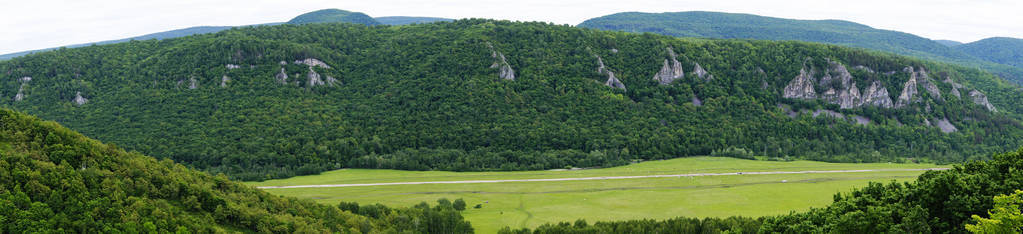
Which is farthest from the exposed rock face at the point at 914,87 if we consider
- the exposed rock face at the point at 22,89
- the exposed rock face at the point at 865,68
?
the exposed rock face at the point at 22,89

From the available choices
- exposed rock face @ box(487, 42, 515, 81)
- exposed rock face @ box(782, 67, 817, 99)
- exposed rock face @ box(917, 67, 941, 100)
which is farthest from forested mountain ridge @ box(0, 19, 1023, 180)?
exposed rock face @ box(487, 42, 515, 81)

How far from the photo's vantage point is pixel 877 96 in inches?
6437

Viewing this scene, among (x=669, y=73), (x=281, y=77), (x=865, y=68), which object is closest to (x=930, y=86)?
(x=865, y=68)

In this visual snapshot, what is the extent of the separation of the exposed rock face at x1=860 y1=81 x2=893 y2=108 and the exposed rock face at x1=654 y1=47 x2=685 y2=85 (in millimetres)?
50370

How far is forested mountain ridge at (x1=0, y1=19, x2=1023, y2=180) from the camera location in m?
135

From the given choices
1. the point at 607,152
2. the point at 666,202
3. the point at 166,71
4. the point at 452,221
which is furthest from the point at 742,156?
the point at 166,71

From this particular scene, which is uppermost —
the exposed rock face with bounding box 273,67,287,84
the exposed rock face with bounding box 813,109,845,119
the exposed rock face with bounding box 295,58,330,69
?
the exposed rock face with bounding box 295,58,330,69

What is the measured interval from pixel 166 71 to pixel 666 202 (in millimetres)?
140158

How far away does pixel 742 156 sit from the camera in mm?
136250

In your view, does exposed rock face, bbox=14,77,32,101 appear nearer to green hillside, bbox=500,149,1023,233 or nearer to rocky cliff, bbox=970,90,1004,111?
green hillside, bbox=500,149,1023,233

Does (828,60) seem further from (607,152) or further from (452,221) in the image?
(452,221)

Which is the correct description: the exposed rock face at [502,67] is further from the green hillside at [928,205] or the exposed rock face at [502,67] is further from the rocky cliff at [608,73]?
the green hillside at [928,205]

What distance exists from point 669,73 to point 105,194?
483ft

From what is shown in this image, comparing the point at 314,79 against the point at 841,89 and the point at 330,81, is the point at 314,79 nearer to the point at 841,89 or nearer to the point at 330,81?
the point at 330,81
